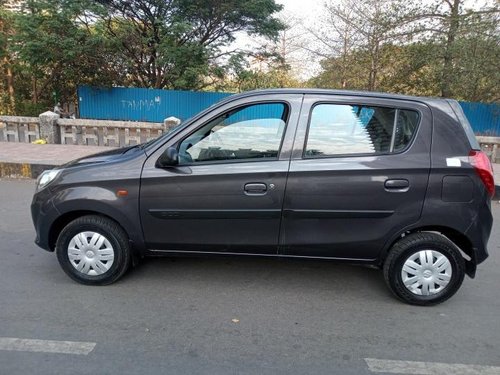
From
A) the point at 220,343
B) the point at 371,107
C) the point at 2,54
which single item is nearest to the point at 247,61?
the point at 2,54

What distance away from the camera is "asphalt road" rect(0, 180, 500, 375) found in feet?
8.71

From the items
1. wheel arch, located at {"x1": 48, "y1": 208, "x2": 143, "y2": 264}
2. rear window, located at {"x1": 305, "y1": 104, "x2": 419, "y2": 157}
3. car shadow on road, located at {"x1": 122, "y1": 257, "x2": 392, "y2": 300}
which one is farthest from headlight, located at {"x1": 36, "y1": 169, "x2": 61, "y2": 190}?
rear window, located at {"x1": 305, "y1": 104, "x2": 419, "y2": 157}

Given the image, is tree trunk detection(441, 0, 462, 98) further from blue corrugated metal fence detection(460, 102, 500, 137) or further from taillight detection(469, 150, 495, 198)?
taillight detection(469, 150, 495, 198)

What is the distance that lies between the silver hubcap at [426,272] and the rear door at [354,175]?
0.91 ft

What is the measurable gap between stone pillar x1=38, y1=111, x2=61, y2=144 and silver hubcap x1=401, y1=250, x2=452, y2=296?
413 inches

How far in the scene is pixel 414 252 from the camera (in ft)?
10.9

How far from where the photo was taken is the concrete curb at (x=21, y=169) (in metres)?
8.27

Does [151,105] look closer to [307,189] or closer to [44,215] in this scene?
[44,215]

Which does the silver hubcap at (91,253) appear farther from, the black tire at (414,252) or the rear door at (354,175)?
the black tire at (414,252)

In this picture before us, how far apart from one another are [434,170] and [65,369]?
288 centimetres

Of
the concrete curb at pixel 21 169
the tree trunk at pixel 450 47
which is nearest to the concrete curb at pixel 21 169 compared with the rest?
the concrete curb at pixel 21 169

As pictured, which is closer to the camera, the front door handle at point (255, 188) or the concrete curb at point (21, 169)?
Result: the front door handle at point (255, 188)

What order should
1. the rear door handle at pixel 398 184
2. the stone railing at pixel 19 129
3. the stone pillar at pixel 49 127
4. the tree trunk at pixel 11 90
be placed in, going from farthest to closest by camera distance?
the tree trunk at pixel 11 90, the stone railing at pixel 19 129, the stone pillar at pixel 49 127, the rear door handle at pixel 398 184

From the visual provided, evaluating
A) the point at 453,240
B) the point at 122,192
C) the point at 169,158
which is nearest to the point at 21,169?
the point at 122,192
